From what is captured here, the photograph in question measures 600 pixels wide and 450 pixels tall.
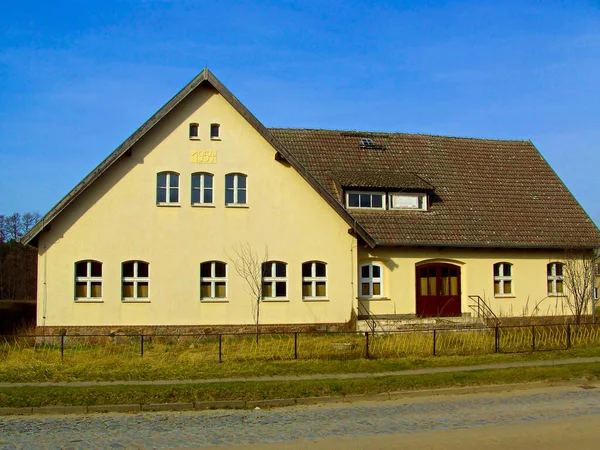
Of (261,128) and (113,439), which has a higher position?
(261,128)

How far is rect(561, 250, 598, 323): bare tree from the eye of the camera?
27641mm

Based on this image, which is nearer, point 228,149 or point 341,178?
point 228,149

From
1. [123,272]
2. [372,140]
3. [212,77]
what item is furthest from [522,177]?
[123,272]

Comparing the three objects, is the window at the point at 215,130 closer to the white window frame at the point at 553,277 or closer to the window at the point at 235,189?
the window at the point at 235,189

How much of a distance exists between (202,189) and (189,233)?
1.70 meters

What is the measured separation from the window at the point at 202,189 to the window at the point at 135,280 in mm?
3013

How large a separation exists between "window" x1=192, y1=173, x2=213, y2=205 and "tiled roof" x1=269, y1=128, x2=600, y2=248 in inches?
219

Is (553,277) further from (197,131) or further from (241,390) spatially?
(241,390)

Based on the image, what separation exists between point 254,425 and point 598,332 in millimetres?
14846

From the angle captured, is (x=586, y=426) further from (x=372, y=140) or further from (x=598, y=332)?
(x=372, y=140)

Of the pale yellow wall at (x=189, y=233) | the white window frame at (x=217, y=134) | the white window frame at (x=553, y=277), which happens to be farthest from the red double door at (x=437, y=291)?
the white window frame at (x=217, y=134)

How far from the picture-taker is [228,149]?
81.0 ft

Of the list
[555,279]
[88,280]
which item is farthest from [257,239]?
[555,279]

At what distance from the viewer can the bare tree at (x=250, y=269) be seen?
2453 centimetres
